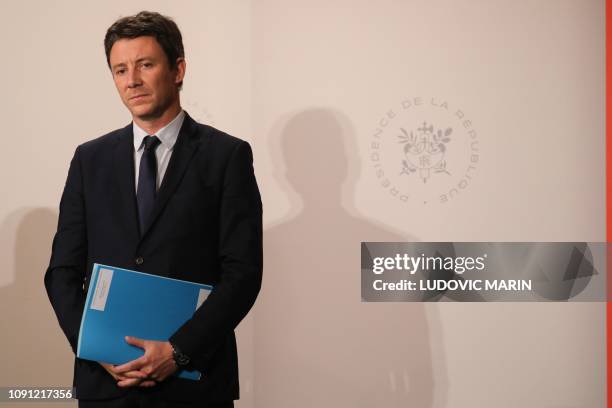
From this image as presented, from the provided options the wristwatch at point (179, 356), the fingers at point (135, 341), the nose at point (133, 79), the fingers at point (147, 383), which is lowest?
the fingers at point (147, 383)

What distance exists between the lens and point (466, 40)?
117 inches

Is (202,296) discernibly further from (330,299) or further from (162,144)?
(330,299)

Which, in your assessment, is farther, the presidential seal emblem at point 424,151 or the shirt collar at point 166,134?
the presidential seal emblem at point 424,151

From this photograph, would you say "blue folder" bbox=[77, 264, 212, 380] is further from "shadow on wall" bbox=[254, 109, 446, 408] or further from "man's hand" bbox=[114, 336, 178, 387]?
"shadow on wall" bbox=[254, 109, 446, 408]

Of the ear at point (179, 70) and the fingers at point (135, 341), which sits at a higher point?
the ear at point (179, 70)

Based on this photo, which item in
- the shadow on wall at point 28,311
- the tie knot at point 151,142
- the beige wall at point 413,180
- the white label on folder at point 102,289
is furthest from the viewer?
the beige wall at point 413,180

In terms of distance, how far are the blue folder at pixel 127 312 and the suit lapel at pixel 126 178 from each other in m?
0.14

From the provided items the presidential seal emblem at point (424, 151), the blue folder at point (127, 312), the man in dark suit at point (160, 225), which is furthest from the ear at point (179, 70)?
the presidential seal emblem at point (424, 151)

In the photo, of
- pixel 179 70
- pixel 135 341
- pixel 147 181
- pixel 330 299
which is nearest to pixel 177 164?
pixel 147 181

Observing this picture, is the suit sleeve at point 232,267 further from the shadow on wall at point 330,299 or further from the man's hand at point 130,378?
the shadow on wall at point 330,299

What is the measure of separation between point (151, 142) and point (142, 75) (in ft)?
0.58

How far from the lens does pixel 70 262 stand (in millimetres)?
1658

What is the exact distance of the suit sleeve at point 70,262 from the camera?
1.61 meters

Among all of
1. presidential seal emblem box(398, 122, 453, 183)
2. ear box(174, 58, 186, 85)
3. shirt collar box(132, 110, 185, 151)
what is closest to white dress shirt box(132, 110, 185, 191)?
shirt collar box(132, 110, 185, 151)
